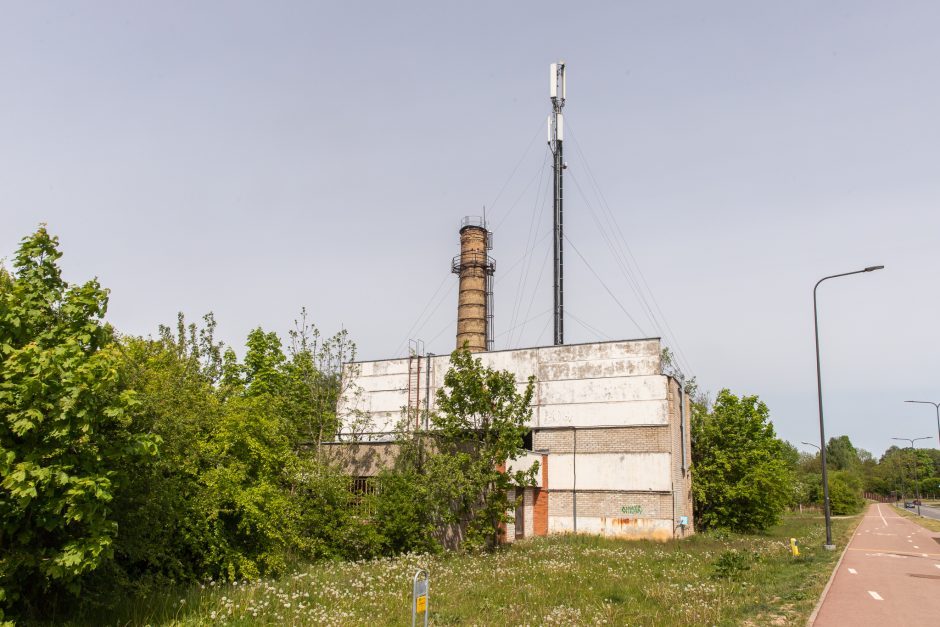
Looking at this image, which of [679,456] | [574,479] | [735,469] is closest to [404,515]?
[574,479]

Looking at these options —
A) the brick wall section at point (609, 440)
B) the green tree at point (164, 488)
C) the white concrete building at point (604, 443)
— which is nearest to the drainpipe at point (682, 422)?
the white concrete building at point (604, 443)

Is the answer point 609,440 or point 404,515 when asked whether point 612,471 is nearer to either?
point 609,440

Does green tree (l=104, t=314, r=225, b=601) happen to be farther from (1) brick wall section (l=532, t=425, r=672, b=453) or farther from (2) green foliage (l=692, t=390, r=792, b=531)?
(2) green foliage (l=692, t=390, r=792, b=531)

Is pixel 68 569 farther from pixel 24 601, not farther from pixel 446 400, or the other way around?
pixel 446 400

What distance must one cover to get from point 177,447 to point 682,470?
83.1 ft

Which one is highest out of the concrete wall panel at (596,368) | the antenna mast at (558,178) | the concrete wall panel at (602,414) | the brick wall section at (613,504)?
the antenna mast at (558,178)

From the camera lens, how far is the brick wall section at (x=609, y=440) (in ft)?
102

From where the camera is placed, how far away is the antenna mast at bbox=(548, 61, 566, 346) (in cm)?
4412

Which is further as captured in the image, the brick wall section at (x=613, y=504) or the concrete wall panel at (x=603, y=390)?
the concrete wall panel at (x=603, y=390)

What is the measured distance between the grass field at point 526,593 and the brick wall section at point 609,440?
7.57 m

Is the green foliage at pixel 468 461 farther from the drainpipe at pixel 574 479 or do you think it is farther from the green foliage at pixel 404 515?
the drainpipe at pixel 574 479

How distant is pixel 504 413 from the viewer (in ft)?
87.0

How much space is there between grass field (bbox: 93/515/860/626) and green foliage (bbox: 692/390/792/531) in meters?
14.8

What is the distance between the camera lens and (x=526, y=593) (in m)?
16.3
